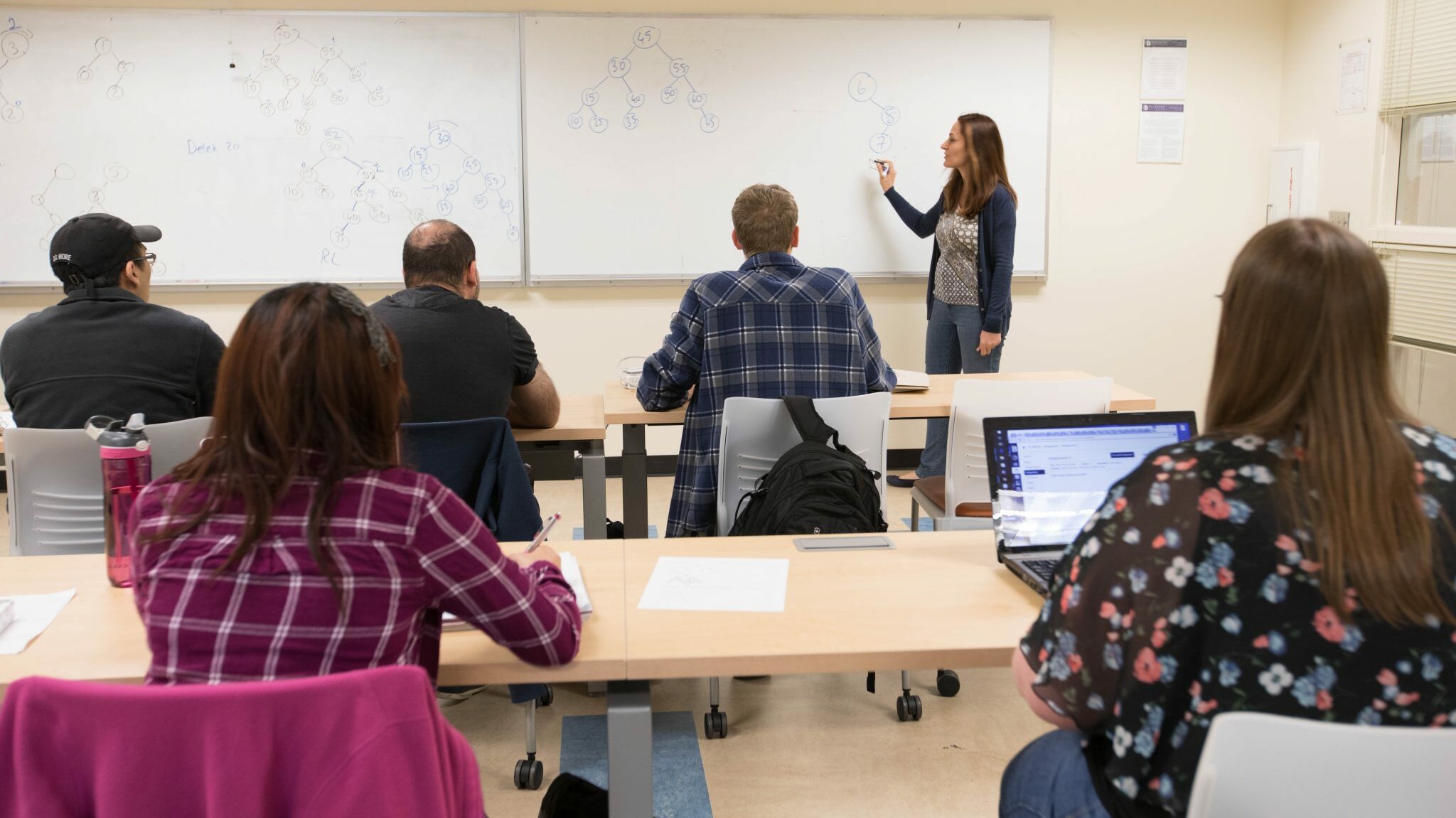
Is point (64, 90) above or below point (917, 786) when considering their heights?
above

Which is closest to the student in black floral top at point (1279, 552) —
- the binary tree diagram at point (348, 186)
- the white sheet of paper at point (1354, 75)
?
the binary tree diagram at point (348, 186)

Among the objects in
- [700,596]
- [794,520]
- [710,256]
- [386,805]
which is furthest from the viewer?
[710,256]

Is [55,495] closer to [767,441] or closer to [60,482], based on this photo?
[60,482]

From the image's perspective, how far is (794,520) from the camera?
245 cm

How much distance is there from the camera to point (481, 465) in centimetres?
248

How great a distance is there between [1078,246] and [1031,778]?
421cm

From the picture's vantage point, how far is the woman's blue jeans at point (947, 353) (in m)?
4.66

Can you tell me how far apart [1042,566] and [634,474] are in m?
1.61

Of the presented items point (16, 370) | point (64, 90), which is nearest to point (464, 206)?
point (64, 90)

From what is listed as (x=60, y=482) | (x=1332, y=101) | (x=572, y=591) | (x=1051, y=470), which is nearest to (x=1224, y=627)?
(x=1051, y=470)

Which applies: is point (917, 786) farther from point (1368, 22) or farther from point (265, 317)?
point (1368, 22)

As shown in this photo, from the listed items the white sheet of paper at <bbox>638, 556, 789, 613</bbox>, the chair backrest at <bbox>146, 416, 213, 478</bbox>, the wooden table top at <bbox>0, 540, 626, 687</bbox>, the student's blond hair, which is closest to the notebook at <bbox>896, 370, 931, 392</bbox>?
the student's blond hair

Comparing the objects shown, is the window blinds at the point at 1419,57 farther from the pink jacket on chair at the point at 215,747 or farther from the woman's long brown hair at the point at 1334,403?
the pink jacket on chair at the point at 215,747

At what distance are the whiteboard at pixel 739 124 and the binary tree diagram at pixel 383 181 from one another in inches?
9.3
